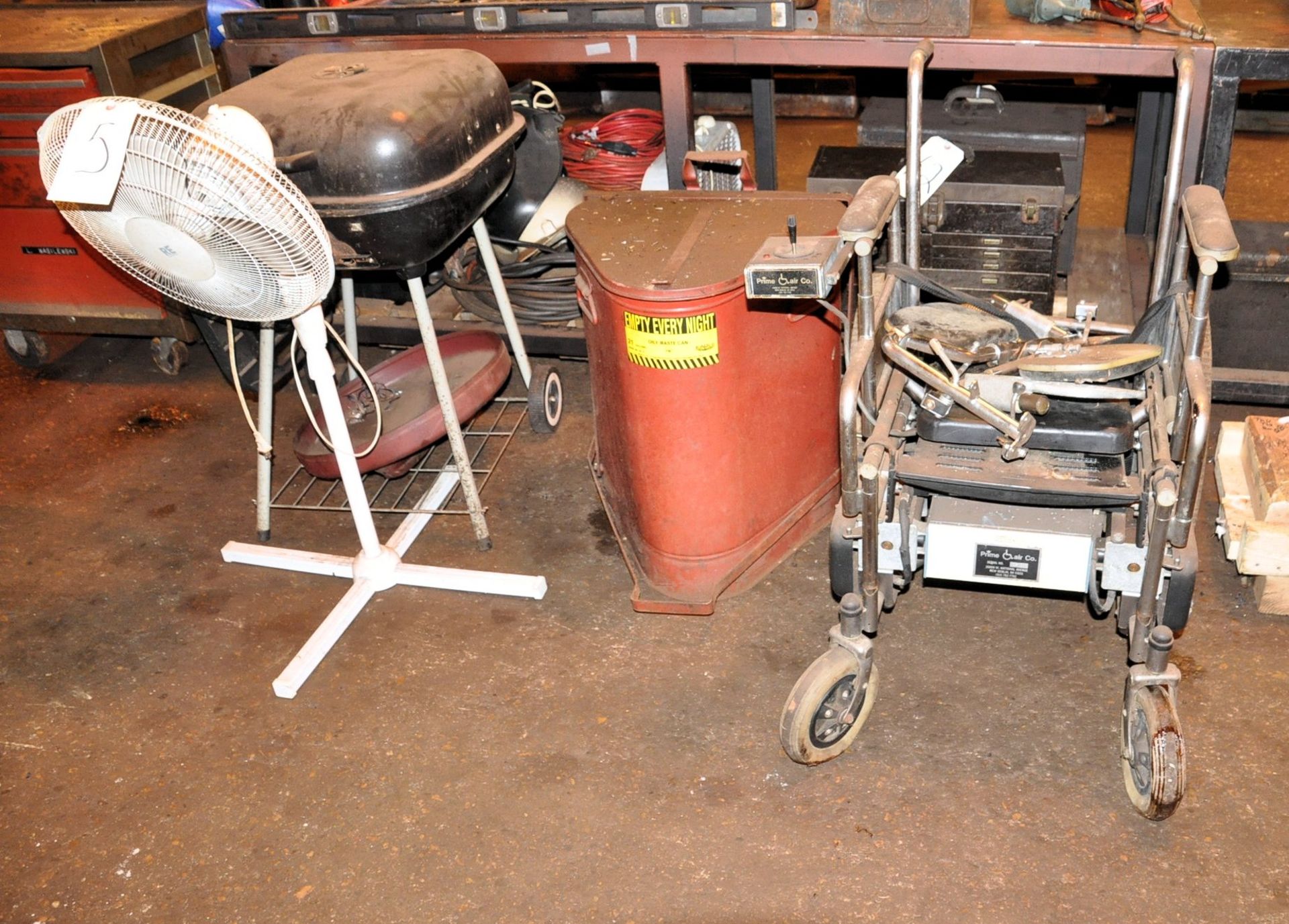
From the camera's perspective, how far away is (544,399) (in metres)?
3.15

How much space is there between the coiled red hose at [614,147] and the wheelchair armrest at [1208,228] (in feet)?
5.52

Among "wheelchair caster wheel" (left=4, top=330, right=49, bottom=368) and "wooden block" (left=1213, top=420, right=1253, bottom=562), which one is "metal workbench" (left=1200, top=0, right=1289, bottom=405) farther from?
"wheelchair caster wheel" (left=4, top=330, right=49, bottom=368)

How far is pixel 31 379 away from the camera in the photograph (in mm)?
3730

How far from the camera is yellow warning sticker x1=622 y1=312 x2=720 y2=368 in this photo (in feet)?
7.24

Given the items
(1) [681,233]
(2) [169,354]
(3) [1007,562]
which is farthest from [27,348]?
(3) [1007,562]

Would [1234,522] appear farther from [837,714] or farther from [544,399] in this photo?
[544,399]

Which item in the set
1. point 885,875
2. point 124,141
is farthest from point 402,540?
point 885,875

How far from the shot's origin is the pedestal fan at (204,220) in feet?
6.01

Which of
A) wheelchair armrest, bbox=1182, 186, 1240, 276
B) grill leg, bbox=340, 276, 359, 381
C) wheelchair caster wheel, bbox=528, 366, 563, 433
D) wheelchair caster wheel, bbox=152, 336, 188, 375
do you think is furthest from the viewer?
wheelchair caster wheel, bbox=152, 336, 188, 375

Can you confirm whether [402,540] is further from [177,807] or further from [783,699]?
[783,699]

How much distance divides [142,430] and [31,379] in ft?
2.05

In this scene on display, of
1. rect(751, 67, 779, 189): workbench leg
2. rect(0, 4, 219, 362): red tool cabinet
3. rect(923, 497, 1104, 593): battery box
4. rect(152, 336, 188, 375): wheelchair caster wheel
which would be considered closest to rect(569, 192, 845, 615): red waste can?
rect(923, 497, 1104, 593): battery box

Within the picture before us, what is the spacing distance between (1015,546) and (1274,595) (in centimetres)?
81

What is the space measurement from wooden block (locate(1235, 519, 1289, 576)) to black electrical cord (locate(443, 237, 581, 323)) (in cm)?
178
